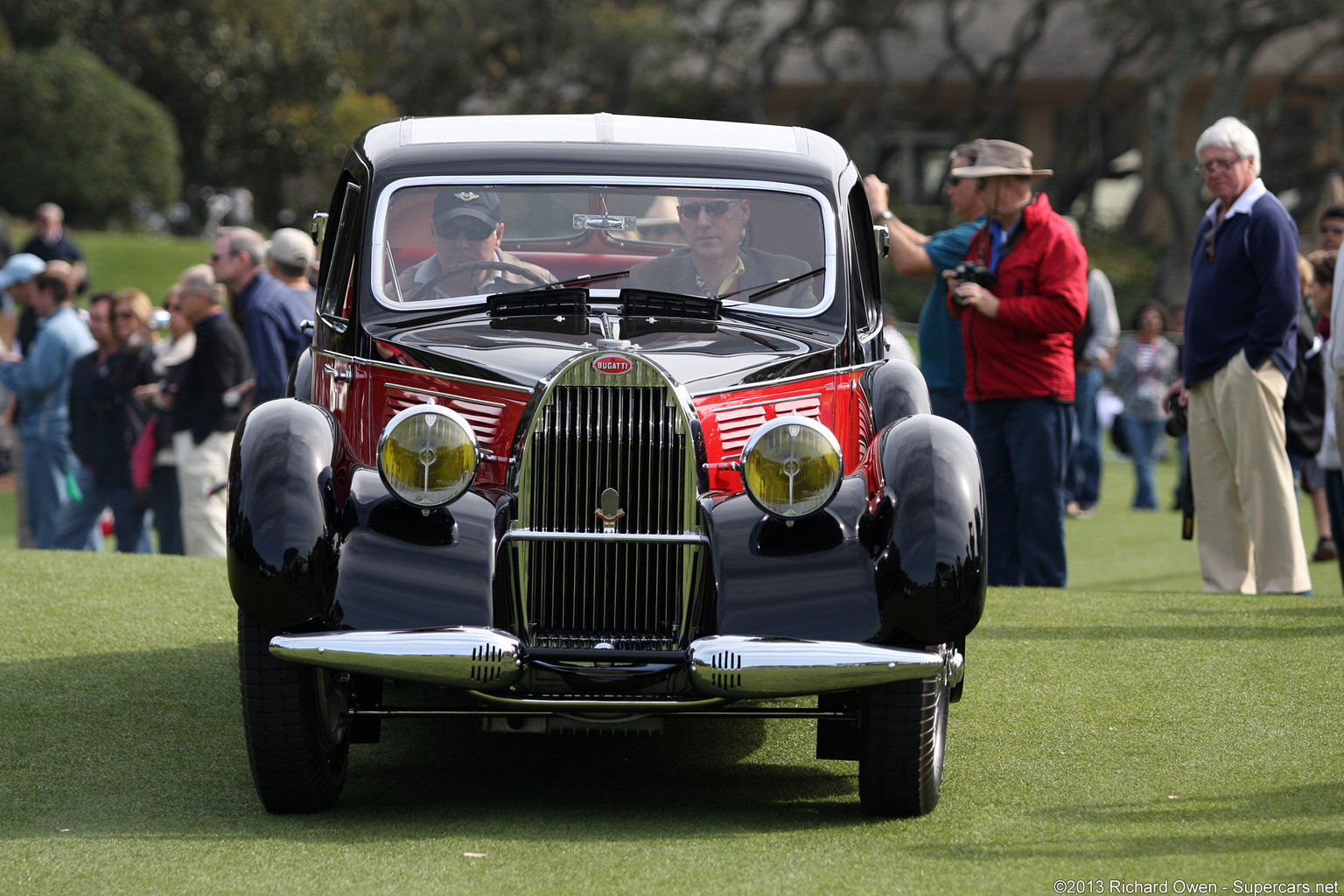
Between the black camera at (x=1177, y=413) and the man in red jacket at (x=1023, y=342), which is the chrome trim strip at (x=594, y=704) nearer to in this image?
the man in red jacket at (x=1023, y=342)

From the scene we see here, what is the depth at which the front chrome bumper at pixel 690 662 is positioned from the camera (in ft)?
13.3

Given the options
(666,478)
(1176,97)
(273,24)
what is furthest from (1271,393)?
(273,24)

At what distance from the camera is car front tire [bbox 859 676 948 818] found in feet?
14.1

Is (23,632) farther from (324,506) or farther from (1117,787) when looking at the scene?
(1117,787)

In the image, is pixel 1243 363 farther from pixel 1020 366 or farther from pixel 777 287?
pixel 777 287

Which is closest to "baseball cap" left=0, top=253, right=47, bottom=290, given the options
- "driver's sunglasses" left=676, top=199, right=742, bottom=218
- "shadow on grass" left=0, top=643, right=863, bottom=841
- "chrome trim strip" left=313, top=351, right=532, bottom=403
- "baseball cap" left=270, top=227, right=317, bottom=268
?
"baseball cap" left=270, top=227, right=317, bottom=268

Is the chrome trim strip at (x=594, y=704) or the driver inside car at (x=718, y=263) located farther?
the driver inside car at (x=718, y=263)

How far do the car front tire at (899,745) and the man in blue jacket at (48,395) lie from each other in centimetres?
792

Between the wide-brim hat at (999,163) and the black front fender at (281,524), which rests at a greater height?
the wide-brim hat at (999,163)

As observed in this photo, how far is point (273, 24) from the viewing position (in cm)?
3069

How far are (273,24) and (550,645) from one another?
28.8 meters

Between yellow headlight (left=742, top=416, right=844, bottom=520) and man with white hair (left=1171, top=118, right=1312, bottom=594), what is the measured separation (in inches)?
149

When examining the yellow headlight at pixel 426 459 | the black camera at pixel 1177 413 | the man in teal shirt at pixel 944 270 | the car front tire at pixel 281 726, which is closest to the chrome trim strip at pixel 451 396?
the yellow headlight at pixel 426 459

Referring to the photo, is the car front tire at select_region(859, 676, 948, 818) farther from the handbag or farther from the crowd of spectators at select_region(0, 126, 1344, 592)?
the handbag
